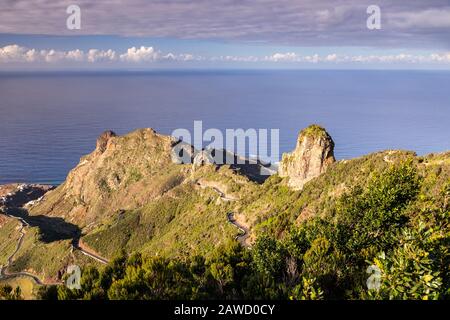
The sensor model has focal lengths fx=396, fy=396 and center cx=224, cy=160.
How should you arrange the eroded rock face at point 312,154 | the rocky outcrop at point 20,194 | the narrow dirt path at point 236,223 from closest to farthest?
the narrow dirt path at point 236,223
the eroded rock face at point 312,154
the rocky outcrop at point 20,194

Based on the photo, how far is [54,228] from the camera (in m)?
124

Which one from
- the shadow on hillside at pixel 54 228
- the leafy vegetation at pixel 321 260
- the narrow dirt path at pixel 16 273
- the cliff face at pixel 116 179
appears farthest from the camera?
the cliff face at pixel 116 179

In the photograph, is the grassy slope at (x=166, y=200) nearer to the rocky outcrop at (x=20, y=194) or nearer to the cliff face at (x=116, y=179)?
the cliff face at (x=116, y=179)

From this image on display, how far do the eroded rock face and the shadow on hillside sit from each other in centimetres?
6569

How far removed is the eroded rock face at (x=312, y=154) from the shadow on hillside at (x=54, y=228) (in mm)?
65692

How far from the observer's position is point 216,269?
95.3ft

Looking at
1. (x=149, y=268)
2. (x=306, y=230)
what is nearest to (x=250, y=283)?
(x=149, y=268)

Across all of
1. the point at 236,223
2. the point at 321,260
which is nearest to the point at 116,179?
the point at 236,223

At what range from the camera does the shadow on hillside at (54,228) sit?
4452 inches

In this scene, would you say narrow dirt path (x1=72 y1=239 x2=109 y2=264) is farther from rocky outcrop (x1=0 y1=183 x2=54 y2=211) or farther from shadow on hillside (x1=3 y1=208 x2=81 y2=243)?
rocky outcrop (x1=0 y1=183 x2=54 y2=211)

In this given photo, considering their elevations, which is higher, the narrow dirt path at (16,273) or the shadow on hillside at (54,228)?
the shadow on hillside at (54,228)

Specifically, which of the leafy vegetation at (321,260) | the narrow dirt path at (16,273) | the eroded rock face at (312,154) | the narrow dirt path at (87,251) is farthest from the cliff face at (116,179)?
the leafy vegetation at (321,260)

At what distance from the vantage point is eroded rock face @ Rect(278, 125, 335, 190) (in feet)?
253
